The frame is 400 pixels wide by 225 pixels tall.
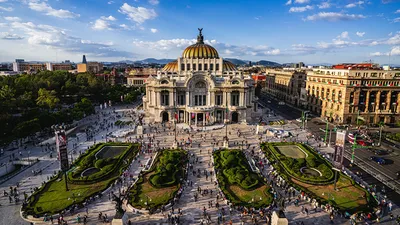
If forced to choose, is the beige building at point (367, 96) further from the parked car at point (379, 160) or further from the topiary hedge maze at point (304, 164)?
the topiary hedge maze at point (304, 164)

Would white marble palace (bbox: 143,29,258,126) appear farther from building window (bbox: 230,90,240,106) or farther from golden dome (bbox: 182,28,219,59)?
golden dome (bbox: 182,28,219,59)

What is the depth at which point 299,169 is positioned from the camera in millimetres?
48250

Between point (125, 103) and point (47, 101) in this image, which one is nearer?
point (47, 101)


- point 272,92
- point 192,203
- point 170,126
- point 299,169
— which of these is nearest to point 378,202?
point 299,169

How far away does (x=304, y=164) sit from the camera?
166 feet

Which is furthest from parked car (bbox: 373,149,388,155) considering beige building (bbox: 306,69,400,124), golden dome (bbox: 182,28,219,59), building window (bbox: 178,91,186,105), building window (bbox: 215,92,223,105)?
golden dome (bbox: 182,28,219,59)

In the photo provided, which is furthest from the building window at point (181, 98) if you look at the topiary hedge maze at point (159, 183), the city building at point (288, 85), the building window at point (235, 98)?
the city building at point (288, 85)

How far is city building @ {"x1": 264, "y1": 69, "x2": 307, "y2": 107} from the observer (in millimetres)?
117375

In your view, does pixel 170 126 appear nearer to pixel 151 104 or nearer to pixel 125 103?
pixel 151 104

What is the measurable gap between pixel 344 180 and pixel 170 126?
162 ft

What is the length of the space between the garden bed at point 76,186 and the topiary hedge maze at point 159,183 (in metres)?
5.25

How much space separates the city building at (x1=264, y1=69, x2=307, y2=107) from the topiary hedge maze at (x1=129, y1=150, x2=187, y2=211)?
76.1m

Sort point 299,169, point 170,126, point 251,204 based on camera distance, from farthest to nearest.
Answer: point 170,126
point 299,169
point 251,204

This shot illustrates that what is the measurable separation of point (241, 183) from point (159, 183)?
485 inches
